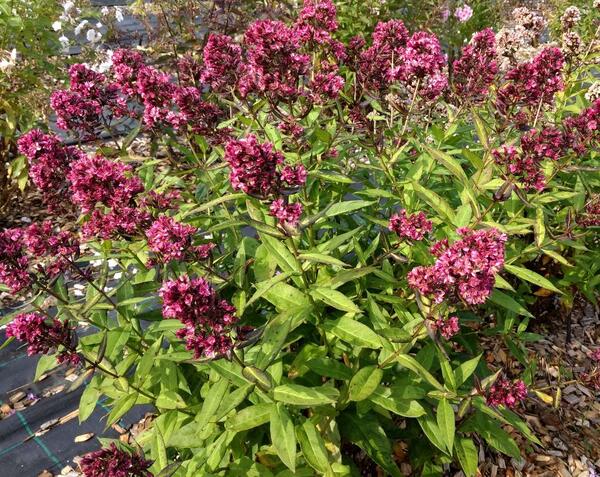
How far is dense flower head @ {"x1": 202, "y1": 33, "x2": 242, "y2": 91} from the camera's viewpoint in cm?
330

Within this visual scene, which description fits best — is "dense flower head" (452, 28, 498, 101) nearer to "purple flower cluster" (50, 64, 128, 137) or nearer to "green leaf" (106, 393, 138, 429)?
"purple flower cluster" (50, 64, 128, 137)

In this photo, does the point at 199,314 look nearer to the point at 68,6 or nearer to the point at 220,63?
the point at 220,63

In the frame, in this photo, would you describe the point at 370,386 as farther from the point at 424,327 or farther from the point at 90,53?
the point at 90,53

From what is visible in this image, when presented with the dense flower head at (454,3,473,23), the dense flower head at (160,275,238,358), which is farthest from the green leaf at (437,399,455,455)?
the dense flower head at (454,3,473,23)

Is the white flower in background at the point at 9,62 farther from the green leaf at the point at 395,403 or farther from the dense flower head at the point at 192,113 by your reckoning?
the green leaf at the point at 395,403

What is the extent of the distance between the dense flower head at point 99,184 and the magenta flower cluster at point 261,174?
2.07ft

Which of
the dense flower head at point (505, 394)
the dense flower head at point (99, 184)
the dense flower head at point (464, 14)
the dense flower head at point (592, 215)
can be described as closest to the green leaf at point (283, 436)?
the dense flower head at point (505, 394)

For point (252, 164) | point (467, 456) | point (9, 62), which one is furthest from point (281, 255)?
point (9, 62)

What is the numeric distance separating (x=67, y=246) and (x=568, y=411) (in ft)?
11.3

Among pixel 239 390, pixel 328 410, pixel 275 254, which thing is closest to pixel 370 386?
pixel 328 410

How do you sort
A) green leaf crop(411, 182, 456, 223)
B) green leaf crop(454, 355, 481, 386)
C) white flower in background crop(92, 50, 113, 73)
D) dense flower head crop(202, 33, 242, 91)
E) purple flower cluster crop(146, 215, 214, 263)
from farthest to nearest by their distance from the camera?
white flower in background crop(92, 50, 113, 73) < dense flower head crop(202, 33, 242, 91) < green leaf crop(411, 182, 456, 223) < green leaf crop(454, 355, 481, 386) < purple flower cluster crop(146, 215, 214, 263)

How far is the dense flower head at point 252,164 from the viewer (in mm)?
2082

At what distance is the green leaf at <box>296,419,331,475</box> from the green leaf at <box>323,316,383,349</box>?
43 cm

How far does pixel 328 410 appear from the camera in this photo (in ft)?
8.33
